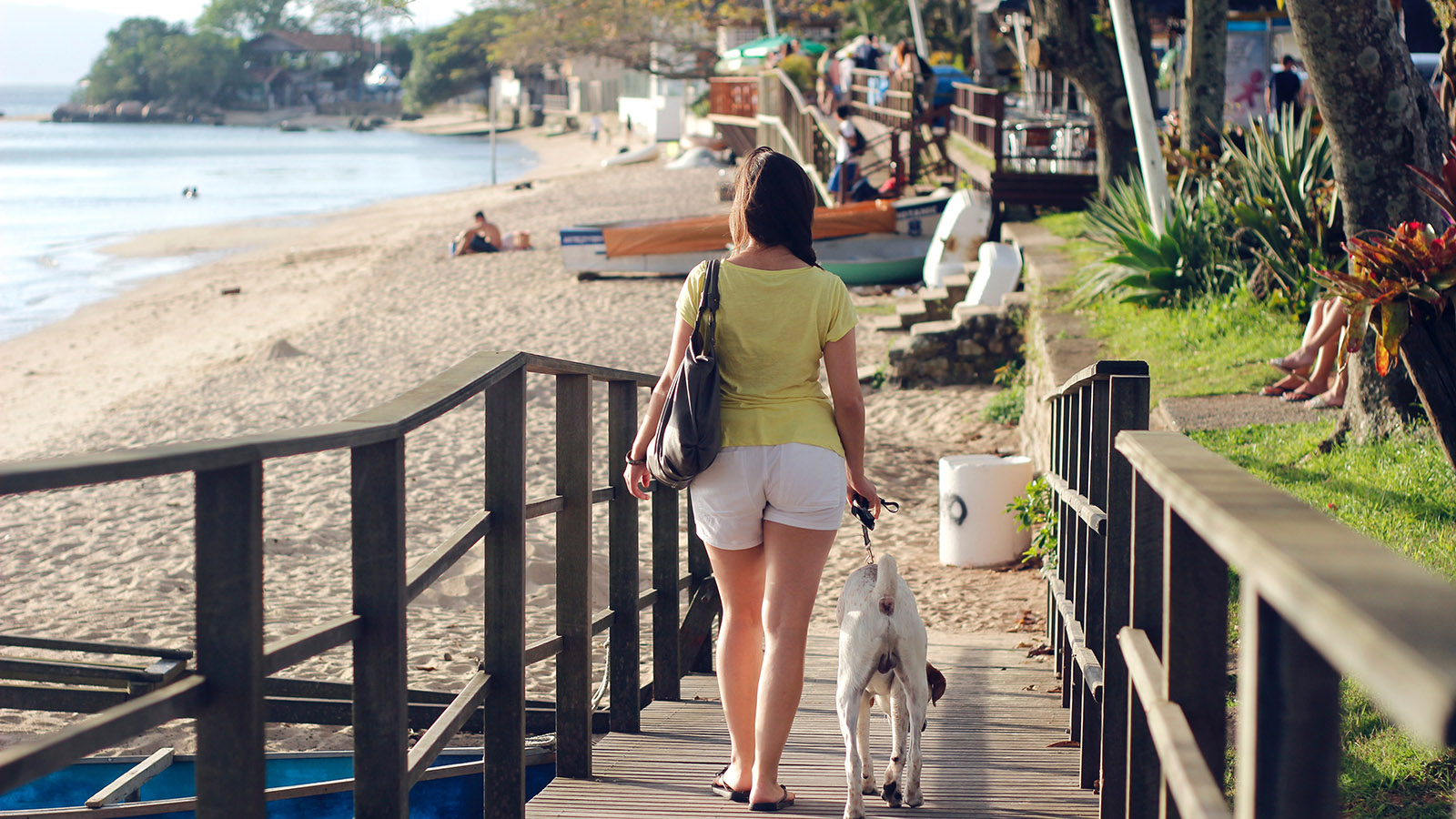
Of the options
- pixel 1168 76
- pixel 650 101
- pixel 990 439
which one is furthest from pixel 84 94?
pixel 990 439

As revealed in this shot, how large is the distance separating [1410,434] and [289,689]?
4474mm

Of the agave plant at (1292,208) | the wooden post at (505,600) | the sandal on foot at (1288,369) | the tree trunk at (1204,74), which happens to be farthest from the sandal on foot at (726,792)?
the tree trunk at (1204,74)

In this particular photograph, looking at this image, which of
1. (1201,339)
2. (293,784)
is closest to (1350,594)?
(293,784)

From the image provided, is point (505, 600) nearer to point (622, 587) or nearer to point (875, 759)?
point (622, 587)

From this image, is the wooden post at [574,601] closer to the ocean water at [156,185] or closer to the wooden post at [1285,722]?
the wooden post at [1285,722]

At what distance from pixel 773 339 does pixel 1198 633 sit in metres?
1.42

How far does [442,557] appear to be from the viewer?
242 centimetres

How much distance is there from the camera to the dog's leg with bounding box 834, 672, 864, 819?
9.73 ft

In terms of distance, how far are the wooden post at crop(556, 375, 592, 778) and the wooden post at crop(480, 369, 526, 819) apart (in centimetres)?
55

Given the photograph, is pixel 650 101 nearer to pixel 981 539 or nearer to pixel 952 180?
pixel 952 180

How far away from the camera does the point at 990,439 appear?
9633 mm

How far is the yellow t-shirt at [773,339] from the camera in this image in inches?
114

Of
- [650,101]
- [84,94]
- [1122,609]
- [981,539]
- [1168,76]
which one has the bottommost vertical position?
[981,539]

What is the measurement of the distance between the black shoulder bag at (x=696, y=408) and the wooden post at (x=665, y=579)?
1371 mm
